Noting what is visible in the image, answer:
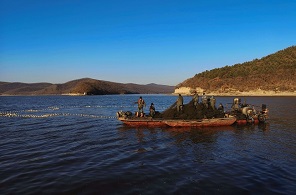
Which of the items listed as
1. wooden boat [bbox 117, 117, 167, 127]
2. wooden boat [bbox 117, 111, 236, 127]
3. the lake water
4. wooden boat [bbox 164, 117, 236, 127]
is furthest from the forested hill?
the lake water

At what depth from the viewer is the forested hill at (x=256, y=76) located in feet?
360

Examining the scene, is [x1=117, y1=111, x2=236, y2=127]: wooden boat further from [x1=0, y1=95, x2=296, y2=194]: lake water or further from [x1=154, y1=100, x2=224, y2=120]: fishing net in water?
[x1=0, y1=95, x2=296, y2=194]: lake water

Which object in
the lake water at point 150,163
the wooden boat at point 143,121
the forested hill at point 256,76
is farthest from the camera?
the forested hill at point 256,76

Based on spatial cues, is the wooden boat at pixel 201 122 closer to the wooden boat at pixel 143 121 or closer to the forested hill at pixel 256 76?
the wooden boat at pixel 143 121

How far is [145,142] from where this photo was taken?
63.2 feet

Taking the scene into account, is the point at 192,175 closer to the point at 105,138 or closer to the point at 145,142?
the point at 145,142

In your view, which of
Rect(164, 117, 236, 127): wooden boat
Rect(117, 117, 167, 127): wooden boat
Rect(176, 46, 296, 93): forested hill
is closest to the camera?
Rect(164, 117, 236, 127): wooden boat

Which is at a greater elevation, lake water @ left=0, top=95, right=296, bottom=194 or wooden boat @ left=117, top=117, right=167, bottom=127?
wooden boat @ left=117, top=117, right=167, bottom=127

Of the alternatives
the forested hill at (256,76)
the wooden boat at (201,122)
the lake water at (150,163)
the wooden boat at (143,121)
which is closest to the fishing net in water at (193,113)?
the wooden boat at (201,122)

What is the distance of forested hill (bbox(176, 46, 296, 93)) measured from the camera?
109688mm

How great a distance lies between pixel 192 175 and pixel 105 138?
417 inches

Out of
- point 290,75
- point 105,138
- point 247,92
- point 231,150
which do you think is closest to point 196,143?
point 231,150

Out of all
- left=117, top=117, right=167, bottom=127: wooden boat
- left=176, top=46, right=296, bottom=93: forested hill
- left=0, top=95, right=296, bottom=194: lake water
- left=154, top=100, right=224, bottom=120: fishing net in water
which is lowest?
left=0, top=95, right=296, bottom=194: lake water

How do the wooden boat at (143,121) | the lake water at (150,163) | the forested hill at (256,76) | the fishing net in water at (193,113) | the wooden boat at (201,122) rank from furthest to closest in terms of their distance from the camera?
the forested hill at (256,76) < the wooden boat at (143,121) < the fishing net in water at (193,113) < the wooden boat at (201,122) < the lake water at (150,163)
